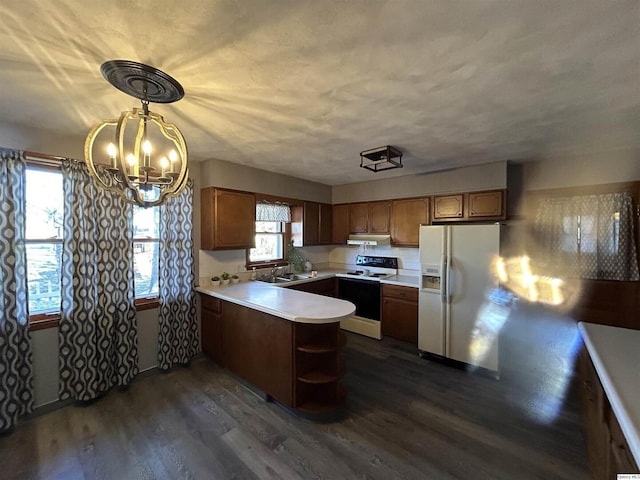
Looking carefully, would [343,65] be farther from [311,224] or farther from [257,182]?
[311,224]

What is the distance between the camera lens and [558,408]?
2.41 metres

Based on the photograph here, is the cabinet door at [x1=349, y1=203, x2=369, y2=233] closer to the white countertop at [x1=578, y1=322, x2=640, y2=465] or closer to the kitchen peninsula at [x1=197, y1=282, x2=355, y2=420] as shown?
the kitchen peninsula at [x1=197, y1=282, x2=355, y2=420]

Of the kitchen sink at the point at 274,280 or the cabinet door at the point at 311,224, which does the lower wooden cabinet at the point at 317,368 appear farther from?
the cabinet door at the point at 311,224

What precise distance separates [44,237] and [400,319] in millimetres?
4046

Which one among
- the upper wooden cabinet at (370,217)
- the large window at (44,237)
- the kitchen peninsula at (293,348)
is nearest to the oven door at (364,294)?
the upper wooden cabinet at (370,217)

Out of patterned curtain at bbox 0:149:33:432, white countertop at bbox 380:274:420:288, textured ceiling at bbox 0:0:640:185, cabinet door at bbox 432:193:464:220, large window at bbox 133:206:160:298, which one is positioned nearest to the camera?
textured ceiling at bbox 0:0:640:185

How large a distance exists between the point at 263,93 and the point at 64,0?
0.92 m

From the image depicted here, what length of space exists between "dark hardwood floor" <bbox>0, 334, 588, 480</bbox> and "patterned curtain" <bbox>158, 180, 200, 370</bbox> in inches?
14.5

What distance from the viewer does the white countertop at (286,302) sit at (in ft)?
6.91

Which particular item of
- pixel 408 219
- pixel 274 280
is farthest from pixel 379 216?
pixel 274 280

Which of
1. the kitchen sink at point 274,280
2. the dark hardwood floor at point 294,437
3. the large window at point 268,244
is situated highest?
the large window at point 268,244

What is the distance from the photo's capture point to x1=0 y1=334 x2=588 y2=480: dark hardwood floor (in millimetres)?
1765

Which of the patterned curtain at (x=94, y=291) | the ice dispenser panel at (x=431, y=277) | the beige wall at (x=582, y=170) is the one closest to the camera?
the patterned curtain at (x=94, y=291)

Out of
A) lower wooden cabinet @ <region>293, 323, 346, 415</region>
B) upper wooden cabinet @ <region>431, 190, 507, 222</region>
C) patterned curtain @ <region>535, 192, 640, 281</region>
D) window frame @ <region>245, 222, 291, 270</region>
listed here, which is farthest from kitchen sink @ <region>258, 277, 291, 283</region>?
patterned curtain @ <region>535, 192, 640, 281</region>
